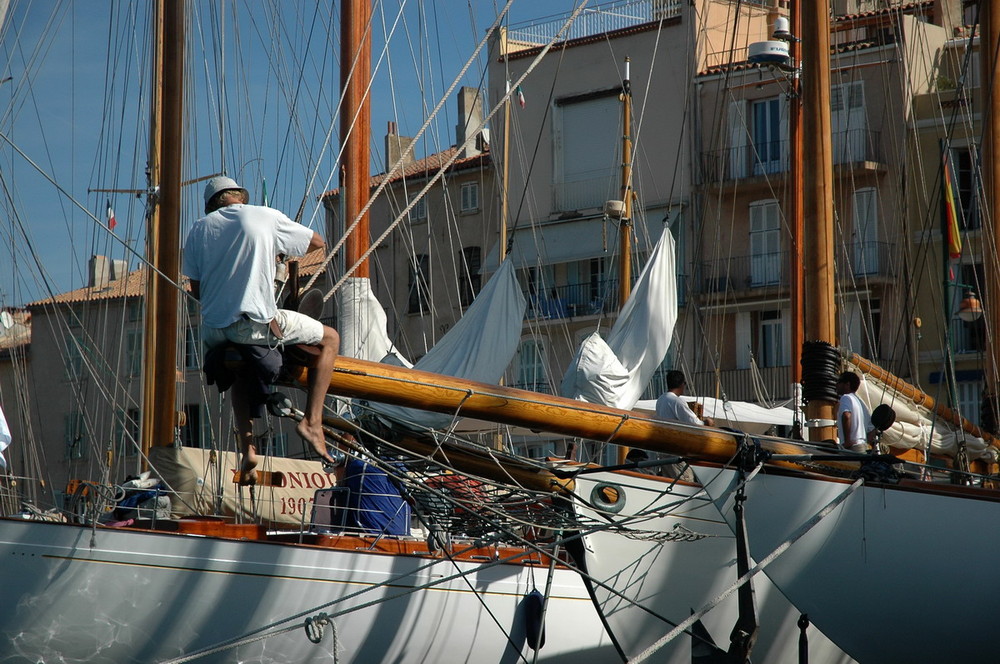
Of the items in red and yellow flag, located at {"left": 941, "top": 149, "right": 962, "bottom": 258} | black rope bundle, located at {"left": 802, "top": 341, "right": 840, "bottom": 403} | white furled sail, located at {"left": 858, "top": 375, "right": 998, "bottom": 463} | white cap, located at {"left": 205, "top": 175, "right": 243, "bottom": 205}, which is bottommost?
white furled sail, located at {"left": 858, "top": 375, "right": 998, "bottom": 463}

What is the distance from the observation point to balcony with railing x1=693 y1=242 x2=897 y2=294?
31.4 m

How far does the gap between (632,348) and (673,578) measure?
596cm

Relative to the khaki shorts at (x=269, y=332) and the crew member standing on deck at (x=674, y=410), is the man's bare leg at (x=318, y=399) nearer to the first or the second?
the khaki shorts at (x=269, y=332)

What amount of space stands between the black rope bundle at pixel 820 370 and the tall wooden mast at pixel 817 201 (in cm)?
6

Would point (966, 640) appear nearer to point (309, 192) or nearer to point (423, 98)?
point (309, 192)

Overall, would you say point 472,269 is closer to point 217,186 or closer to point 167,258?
point 167,258

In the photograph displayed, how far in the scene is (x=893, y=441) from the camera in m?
15.1

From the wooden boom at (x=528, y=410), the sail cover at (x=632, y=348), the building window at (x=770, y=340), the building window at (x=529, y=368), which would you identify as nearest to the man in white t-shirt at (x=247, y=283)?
the wooden boom at (x=528, y=410)

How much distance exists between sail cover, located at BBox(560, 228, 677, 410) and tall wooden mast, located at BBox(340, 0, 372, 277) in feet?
8.66

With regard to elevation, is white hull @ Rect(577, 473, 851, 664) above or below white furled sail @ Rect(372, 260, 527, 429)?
below

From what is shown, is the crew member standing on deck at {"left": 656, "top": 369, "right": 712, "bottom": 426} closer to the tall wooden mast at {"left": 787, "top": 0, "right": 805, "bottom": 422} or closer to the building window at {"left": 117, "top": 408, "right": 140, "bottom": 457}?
the tall wooden mast at {"left": 787, "top": 0, "right": 805, "bottom": 422}

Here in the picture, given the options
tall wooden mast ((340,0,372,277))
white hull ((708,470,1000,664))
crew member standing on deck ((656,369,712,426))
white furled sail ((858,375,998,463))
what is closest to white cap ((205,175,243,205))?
white hull ((708,470,1000,664))

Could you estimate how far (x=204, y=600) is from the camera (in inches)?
413

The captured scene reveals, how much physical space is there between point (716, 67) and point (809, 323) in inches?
934
